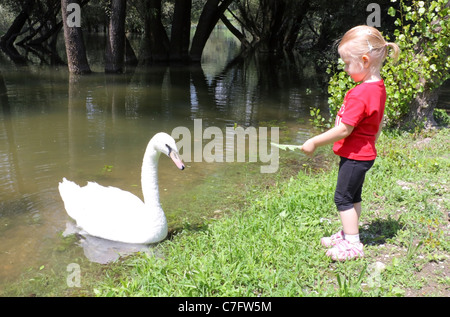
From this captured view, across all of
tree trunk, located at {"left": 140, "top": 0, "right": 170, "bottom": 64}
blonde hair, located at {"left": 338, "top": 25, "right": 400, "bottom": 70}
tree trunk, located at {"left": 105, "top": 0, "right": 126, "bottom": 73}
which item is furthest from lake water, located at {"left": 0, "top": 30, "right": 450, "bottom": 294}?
tree trunk, located at {"left": 140, "top": 0, "right": 170, "bottom": 64}

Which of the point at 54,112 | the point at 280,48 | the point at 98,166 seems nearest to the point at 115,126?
the point at 54,112

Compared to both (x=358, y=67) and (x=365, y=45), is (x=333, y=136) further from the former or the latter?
(x=365, y=45)

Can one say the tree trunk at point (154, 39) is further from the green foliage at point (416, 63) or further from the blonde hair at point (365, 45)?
the blonde hair at point (365, 45)

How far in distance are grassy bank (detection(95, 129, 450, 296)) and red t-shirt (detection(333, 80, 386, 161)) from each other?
2.96ft

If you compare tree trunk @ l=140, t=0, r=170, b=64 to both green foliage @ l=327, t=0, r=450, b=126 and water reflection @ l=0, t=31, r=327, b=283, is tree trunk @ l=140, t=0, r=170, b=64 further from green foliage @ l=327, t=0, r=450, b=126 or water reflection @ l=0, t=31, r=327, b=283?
green foliage @ l=327, t=0, r=450, b=126

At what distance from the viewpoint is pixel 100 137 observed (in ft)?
25.3

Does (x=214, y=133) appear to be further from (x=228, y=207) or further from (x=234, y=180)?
(x=228, y=207)

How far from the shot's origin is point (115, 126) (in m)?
8.54

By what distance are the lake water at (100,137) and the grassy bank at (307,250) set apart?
32.3 inches

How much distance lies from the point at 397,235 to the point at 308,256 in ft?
2.95

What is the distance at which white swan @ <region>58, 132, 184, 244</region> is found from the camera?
155 inches

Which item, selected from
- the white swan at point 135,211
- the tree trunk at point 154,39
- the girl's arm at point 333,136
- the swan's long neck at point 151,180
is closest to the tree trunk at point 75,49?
the tree trunk at point 154,39
